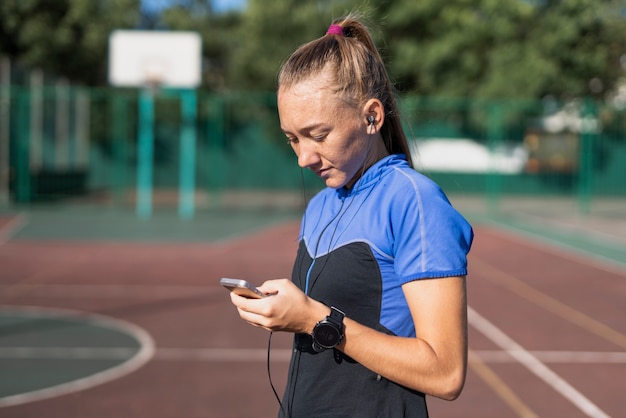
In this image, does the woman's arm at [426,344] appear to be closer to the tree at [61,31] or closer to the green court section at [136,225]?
the green court section at [136,225]

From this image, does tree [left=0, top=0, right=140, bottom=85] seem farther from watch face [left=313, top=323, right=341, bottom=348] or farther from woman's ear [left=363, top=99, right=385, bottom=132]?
watch face [left=313, top=323, right=341, bottom=348]

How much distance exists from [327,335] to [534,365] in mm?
5626

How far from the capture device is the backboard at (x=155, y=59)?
21266 mm

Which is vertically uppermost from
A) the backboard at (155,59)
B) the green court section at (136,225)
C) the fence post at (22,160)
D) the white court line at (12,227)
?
the backboard at (155,59)

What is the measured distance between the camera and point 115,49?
2141 cm

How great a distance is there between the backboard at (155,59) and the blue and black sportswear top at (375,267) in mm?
19984

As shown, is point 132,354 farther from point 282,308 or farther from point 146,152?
point 146,152

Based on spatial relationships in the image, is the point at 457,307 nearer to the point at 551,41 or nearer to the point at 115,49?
the point at 115,49

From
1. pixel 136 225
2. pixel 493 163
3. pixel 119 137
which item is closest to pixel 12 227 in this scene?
pixel 136 225

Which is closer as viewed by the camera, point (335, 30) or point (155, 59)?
point (335, 30)

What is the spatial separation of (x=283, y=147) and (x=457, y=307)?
25295 millimetres

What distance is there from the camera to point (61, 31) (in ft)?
80.5

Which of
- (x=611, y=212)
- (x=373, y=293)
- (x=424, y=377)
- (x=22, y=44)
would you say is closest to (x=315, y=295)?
(x=373, y=293)

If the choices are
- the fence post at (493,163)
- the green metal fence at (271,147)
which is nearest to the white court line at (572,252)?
the fence post at (493,163)
